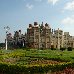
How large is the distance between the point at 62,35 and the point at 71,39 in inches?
217

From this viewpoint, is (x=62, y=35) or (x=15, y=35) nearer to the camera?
(x=62, y=35)

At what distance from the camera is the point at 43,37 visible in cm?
10325

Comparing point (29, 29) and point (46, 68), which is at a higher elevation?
point (29, 29)

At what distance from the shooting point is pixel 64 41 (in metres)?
111

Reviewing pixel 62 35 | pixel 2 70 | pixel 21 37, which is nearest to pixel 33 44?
pixel 62 35

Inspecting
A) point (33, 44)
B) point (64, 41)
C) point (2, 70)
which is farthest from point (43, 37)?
point (2, 70)

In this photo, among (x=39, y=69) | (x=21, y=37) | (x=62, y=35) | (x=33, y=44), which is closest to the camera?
(x=39, y=69)

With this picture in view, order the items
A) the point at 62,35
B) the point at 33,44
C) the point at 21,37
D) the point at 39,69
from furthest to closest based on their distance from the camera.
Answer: the point at 21,37 → the point at 62,35 → the point at 33,44 → the point at 39,69

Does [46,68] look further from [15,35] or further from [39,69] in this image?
[15,35]

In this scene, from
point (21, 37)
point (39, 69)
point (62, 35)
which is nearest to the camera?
point (39, 69)

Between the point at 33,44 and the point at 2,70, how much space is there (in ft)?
273

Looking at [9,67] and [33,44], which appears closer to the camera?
[9,67]

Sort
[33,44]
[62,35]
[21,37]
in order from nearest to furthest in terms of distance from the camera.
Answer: [33,44] → [62,35] → [21,37]

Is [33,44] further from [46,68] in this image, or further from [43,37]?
[46,68]
